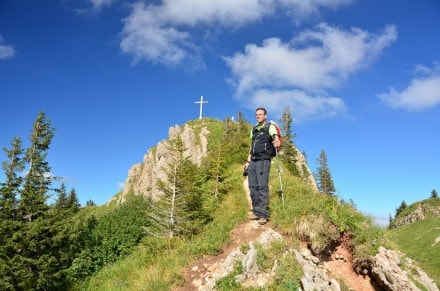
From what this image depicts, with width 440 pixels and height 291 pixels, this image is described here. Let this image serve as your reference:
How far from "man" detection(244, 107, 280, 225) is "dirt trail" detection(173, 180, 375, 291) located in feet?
1.70

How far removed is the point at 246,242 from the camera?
10.5 metres

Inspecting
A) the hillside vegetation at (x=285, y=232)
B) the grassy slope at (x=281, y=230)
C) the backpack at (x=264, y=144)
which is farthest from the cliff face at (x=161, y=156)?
the backpack at (x=264, y=144)

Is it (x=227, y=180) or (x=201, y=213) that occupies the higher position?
(x=227, y=180)

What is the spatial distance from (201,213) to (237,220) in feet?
7.50

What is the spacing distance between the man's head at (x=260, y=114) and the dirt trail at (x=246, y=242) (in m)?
3.54

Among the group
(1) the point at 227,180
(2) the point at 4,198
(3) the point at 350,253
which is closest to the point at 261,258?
(3) the point at 350,253

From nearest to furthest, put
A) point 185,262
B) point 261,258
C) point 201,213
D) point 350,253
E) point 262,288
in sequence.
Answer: point 262,288 → point 261,258 → point 185,262 → point 350,253 → point 201,213

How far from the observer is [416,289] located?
10.6 metres

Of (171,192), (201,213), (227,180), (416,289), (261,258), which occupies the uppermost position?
(227,180)

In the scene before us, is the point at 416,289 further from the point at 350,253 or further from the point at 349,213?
the point at 349,213

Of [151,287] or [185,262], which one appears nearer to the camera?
[151,287]

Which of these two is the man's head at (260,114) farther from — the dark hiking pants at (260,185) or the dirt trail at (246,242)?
the dirt trail at (246,242)

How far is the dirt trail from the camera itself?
9.85 meters

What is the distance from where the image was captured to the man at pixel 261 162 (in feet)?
36.9
